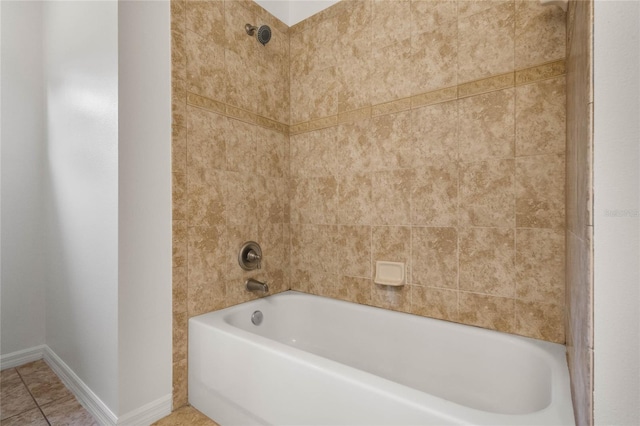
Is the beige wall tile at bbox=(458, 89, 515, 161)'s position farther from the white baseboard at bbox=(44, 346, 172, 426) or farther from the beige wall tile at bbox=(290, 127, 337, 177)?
the white baseboard at bbox=(44, 346, 172, 426)

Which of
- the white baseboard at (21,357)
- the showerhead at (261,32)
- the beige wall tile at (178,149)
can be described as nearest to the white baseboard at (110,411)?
the white baseboard at (21,357)

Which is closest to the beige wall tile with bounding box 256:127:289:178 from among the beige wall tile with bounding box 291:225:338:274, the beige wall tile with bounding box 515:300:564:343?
the beige wall tile with bounding box 291:225:338:274

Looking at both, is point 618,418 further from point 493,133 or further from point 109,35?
point 109,35

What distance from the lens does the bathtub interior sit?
50.7 inches

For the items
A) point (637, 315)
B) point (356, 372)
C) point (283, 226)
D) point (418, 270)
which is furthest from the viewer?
point (283, 226)

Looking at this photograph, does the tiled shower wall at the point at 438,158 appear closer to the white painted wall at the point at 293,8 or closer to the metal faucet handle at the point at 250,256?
the white painted wall at the point at 293,8

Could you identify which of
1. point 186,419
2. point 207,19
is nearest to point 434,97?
point 207,19

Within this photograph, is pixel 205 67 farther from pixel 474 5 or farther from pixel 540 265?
pixel 540 265

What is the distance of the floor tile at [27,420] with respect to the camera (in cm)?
146

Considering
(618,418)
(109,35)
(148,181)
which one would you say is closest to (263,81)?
(109,35)

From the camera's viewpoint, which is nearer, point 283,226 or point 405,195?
point 405,195

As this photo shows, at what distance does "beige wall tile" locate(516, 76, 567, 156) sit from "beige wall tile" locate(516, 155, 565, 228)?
48 millimetres

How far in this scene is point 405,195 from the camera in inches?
67.2

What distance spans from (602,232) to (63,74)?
2622 mm
